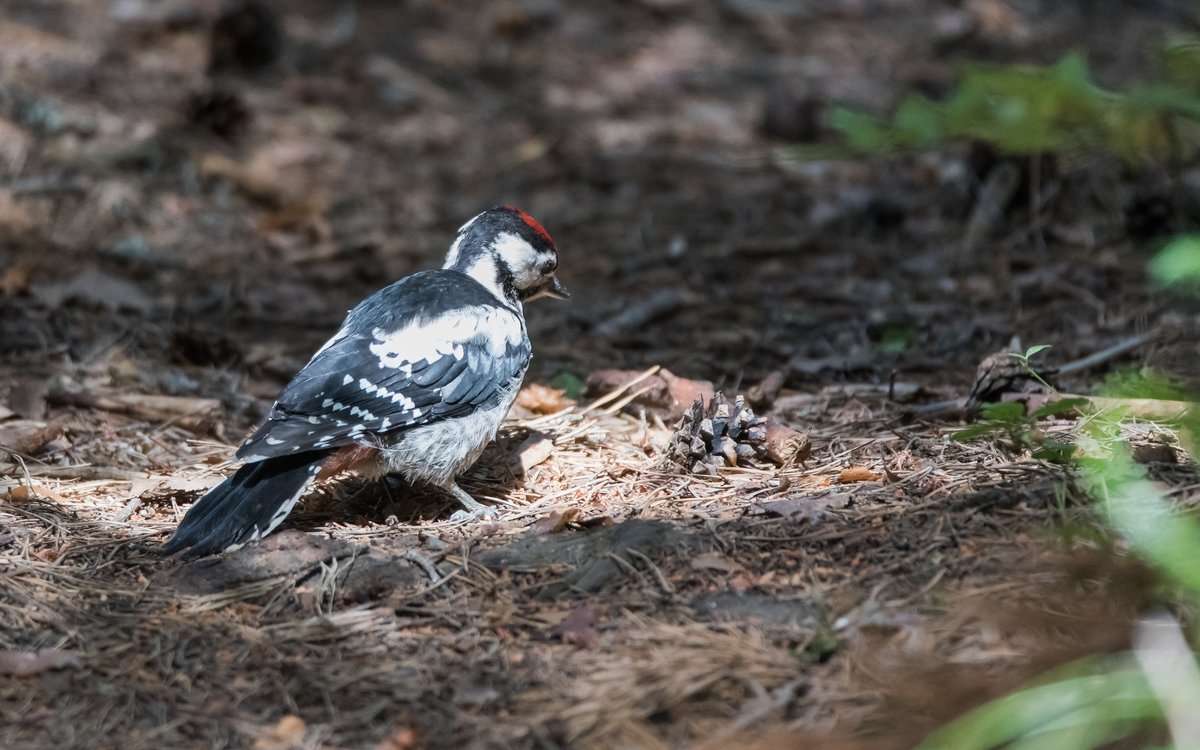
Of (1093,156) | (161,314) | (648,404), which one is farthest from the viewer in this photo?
(1093,156)

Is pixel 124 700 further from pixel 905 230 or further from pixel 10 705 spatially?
pixel 905 230

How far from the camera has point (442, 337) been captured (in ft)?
13.3

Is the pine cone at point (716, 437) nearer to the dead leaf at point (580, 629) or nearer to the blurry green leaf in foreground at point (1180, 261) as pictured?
the dead leaf at point (580, 629)

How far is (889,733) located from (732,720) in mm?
329

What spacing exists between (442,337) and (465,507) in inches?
24.1

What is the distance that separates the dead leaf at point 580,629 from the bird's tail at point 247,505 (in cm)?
102

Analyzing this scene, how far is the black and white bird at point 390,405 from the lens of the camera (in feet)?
11.2

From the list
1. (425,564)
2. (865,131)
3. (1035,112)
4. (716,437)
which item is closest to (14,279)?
(425,564)

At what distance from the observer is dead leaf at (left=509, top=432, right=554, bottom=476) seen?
4.23 meters

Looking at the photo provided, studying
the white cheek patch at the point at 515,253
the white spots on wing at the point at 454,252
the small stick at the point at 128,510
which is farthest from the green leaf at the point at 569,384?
the small stick at the point at 128,510

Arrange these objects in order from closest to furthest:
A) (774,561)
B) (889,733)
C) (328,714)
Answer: (889,733) < (328,714) < (774,561)

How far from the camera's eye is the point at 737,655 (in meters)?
2.63

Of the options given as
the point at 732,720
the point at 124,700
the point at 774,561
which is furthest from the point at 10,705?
the point at 774,561

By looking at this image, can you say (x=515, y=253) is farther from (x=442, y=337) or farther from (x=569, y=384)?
(x=442, y=337)
